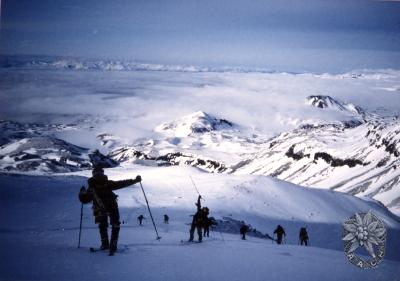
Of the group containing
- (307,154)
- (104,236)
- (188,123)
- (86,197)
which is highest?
(86,197)

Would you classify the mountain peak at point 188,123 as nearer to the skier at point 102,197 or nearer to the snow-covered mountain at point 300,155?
the snow-covered mountain at point 300,155

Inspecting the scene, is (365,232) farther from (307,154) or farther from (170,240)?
(307,154)

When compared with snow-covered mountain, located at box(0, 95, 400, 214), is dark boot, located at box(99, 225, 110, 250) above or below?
above

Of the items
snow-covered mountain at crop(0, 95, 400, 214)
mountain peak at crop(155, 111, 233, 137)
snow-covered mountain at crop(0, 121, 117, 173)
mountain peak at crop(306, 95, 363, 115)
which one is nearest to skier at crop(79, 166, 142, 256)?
snow-covered mountain at crop(0, 121, 117, 173)

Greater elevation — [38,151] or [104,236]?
[104,236]

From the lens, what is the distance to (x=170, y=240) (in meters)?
8.40

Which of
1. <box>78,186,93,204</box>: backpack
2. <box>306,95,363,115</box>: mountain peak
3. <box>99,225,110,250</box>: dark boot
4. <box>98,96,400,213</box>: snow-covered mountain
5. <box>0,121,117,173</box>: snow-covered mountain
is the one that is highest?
<box>306,95,363,115</box>: mountain peak

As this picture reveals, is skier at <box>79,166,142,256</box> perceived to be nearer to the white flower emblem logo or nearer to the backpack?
the backpack

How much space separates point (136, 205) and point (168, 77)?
7822mm

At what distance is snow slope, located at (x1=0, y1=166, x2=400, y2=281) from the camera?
5.93 metres

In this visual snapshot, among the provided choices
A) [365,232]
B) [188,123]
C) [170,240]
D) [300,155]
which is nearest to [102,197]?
[170,240]

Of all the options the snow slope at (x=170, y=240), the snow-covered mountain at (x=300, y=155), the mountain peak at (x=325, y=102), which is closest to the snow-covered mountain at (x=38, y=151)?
the snow-covered mountain at (x=300, y=155)

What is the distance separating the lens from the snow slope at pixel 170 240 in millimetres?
5926

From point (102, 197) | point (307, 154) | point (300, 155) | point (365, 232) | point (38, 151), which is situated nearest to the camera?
point (102, 197)
